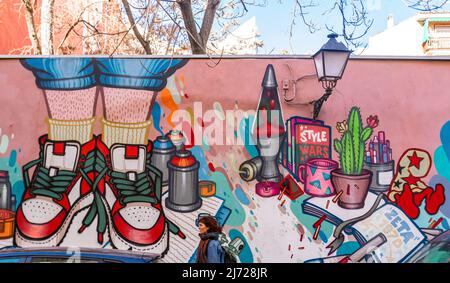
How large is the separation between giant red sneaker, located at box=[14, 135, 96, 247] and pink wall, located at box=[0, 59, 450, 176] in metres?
0.42

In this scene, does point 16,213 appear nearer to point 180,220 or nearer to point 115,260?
point 115,260

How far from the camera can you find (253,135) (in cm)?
466

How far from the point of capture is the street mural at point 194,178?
15.0 feet

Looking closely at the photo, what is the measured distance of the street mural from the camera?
4578 mm

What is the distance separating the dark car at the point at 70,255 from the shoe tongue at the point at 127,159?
3.37 ft

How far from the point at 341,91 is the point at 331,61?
1.76 feet

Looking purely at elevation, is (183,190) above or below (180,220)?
above

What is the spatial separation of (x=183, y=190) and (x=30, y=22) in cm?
465

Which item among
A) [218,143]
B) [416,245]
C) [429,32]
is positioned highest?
[429,32]

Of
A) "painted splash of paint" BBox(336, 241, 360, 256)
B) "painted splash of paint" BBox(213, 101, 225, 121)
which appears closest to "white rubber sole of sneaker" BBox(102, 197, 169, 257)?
"painted splash of paint" BBox(213, 101, 225, 121)

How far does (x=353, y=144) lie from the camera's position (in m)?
4.66

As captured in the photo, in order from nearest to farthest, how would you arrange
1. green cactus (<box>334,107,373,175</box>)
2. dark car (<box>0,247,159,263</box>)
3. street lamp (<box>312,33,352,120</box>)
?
street lamp (<box>312,33,352,120</box>), dark car (<box>0,247,159,263</box>), green cactus (<box>334,107,373,175</box>)

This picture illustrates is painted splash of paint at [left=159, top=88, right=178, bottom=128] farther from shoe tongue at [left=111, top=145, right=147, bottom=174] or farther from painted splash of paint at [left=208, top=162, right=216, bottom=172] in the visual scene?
painted splash of paint at [left=208, top=162, right=216, bottom=172]
